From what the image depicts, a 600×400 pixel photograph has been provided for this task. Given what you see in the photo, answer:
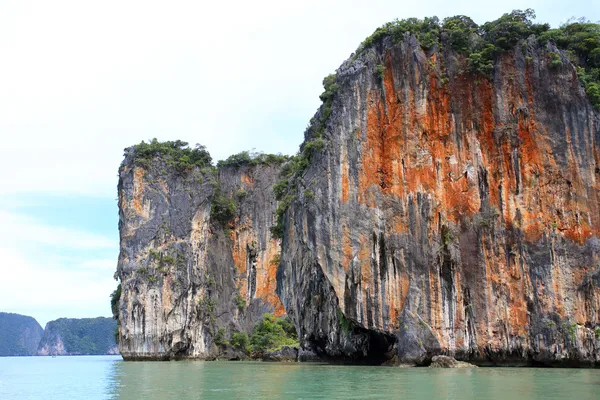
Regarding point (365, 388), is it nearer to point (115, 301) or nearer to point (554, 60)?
point (554, 60)

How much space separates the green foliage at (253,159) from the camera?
63312 millimetres

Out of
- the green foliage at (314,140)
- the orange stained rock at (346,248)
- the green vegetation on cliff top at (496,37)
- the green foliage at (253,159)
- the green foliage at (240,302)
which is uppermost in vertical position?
the green foliage at (253,159)

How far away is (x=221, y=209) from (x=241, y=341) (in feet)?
44.7

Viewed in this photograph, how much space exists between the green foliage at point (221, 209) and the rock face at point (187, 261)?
229 millimetres

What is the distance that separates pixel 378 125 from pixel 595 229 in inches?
422

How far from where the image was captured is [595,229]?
27438 mm

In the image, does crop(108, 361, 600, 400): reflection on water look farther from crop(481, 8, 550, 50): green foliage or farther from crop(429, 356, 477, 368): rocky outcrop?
crop(481, 8, 550, 50): green foliage

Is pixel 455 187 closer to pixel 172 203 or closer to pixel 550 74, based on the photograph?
pixel 550 74

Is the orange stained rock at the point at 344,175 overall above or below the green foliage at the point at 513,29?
below

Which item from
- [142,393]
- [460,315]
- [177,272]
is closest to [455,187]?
[460,315]

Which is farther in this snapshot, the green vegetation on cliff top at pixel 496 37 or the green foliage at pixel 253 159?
the green foliage at pixel 253 159

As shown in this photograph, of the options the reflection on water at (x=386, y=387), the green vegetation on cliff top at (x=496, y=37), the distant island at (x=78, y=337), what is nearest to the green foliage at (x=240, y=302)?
the green vegetation on cliff top at (x=496, y=37)

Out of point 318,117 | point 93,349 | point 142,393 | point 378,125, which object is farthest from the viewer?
point 93,349

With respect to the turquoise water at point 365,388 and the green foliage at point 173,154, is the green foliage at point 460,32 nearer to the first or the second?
the turquoise water at point 365,388
